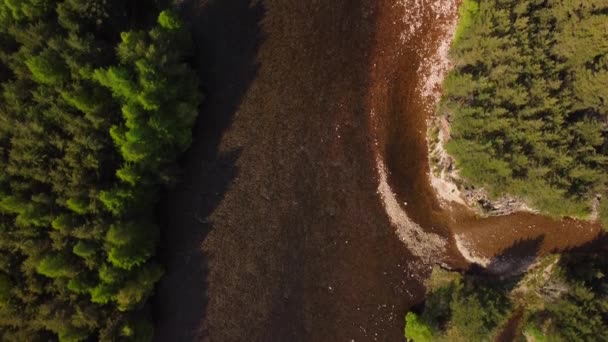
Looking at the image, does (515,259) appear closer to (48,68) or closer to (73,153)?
(73,153)

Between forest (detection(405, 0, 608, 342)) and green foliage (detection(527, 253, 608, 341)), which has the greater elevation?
forest (detection(405, 0, 608, 342))

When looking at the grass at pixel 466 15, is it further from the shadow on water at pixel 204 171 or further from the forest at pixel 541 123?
the shadow on water at pixel 204 171

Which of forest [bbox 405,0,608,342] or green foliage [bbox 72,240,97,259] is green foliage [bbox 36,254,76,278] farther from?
forest [bbox 405,0,608,342]

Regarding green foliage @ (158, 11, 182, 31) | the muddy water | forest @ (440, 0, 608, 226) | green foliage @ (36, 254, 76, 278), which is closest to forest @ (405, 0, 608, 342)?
forest @ (440, 0, 608, 226)

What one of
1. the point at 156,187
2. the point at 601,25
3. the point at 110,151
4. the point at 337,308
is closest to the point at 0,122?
the point at 110,151

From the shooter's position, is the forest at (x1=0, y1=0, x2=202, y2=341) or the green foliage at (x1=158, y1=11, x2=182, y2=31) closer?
the forest at (x1=0, y1=0, x2=202, y2=341)

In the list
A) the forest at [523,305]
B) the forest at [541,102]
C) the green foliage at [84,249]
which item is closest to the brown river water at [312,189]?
the forest at [523,305]
